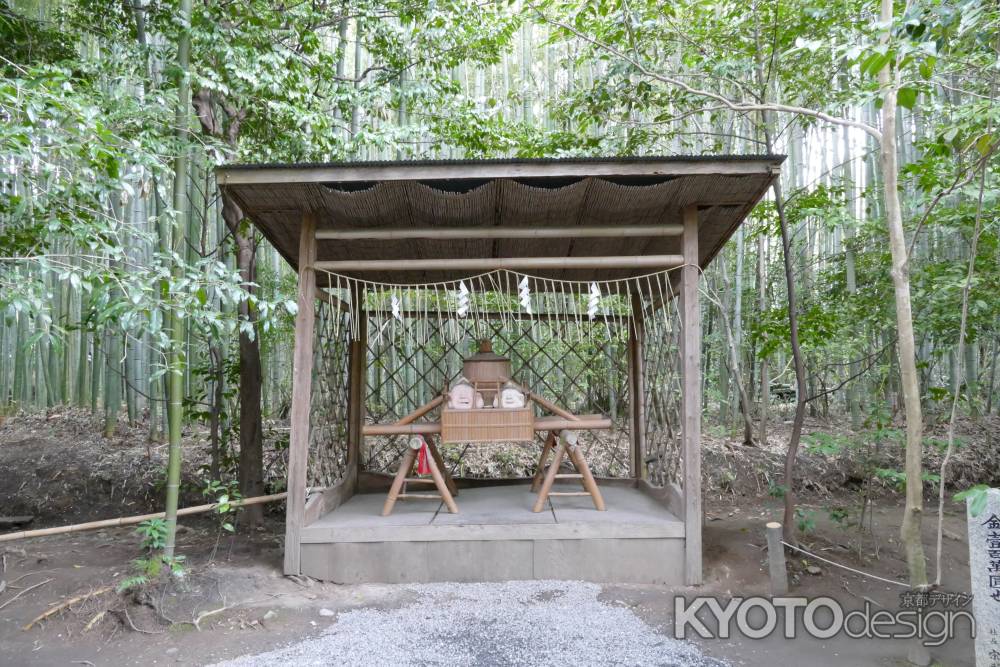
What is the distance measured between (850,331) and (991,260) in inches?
72.8

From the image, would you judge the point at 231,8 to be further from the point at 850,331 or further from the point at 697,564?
the point at 850,331

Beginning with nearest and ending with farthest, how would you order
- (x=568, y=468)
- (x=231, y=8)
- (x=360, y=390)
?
(x=231, y=8) < (x=360, y=390) < (x=568, y=468)

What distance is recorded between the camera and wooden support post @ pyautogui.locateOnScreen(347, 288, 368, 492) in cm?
454

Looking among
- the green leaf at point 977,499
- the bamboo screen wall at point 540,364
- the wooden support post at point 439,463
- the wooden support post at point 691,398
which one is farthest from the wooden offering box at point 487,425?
the green leaf at point 977,499

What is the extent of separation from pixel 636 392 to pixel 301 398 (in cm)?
269

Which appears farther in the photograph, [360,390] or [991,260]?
[360,390]

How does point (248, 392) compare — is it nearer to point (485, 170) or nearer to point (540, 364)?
point (485, 170)

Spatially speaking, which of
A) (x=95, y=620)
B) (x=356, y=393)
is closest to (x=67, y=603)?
(x=95, y=620)

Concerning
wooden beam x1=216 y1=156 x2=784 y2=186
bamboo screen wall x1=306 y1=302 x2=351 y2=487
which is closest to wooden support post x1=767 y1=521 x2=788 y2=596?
wooden beam x1=216 y1=156 x2=784 y2=186

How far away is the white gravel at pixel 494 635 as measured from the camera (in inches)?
93.5

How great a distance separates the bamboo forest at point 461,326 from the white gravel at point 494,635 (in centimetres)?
2

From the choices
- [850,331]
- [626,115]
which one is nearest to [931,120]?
[850,331]

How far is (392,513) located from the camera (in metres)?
3.69

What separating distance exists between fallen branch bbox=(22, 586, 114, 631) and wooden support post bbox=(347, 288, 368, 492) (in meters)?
1.77
